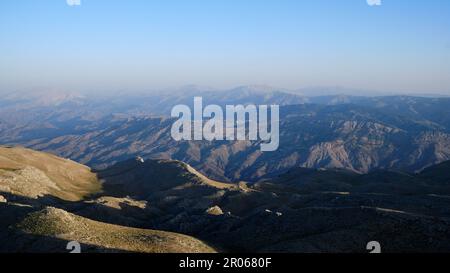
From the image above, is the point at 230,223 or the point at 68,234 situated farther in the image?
the point at 230,223

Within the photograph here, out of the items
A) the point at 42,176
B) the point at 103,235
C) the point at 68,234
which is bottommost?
the point at 42,176

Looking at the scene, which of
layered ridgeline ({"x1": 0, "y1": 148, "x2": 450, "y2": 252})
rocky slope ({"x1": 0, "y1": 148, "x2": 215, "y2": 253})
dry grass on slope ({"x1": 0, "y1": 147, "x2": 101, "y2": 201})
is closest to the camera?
rocky slope ({"x1": 0, "y1": 148, "x2": 215, "y2": 253})

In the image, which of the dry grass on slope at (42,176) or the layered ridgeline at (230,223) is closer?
the layered ridgeline at (230,223)

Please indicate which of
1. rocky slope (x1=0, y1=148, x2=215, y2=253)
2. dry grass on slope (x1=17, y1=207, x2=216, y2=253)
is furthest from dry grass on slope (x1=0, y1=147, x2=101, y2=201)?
dry grass on slope (x1=17, y1=207, x2=216, y2=253)

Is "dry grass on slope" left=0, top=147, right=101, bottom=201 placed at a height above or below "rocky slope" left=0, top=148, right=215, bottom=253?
below

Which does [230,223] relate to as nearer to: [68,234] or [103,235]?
[103,235]

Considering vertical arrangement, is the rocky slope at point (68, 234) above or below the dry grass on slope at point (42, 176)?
above

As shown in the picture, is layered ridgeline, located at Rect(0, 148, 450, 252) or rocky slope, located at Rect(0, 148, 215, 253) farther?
layered ridgeline, located at Rect(0, 148, 450, 252)

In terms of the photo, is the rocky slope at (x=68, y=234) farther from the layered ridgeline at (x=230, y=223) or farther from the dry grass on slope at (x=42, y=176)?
the dry grass on slope at (x=42, y=176)

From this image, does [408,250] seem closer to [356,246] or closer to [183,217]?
[356,246]

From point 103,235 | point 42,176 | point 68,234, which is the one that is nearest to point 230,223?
point 103,235

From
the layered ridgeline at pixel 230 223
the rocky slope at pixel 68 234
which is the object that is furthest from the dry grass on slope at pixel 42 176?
the rocky slope at pixel 68 234

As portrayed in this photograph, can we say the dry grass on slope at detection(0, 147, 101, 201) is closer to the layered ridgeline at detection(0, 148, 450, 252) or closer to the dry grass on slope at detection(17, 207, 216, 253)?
the layered ridgeline at detection(0, 148, 450, 252)

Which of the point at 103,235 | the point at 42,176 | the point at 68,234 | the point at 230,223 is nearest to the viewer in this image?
the point at 68,234
